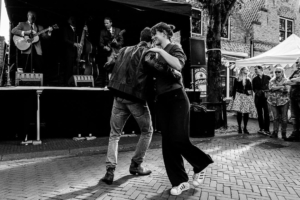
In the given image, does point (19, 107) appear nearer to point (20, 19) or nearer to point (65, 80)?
point (65, 80)

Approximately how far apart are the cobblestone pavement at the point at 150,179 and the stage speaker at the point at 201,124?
1.54 m

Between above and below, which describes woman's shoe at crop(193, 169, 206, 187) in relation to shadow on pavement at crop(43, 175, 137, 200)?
above

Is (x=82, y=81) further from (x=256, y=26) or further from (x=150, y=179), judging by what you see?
(x=256, y=26)

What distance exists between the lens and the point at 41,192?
10.0ft

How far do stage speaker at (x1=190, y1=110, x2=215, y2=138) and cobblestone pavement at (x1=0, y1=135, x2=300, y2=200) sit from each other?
5.06ft

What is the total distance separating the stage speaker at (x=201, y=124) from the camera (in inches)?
270

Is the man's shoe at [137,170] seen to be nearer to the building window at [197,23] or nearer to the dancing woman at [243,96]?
the dancing woman at [243,96]

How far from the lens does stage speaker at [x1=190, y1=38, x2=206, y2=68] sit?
24.8ft

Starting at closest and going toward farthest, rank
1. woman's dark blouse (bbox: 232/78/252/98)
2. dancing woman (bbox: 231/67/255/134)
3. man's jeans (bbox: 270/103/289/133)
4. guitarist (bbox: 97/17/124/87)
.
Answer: man's jeans (bbox: 270/103/289/133) < dancing woman (bbox: 231/67/255/134) < woman's dark blouse (bbox: 232/78/252/98) < guitarist (bbox: 97/17/124/87)

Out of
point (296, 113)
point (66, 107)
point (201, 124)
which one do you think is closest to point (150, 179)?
Result: point (66, 107)

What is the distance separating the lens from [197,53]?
7664mm

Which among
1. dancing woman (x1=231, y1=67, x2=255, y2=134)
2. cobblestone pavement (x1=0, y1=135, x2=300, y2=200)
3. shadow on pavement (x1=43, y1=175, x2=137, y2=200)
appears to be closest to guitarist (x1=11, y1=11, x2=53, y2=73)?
cobblestone pavement (x1=0, y1=135, x2=300, y2=200)

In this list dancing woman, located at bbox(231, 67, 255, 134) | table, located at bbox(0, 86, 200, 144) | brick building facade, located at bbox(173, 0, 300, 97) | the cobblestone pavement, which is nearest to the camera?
the cobblestone pavement

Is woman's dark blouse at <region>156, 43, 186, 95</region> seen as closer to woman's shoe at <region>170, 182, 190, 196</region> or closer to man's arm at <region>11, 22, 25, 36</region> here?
woman's shoe at <region>170, 182, 190, 196</region>
